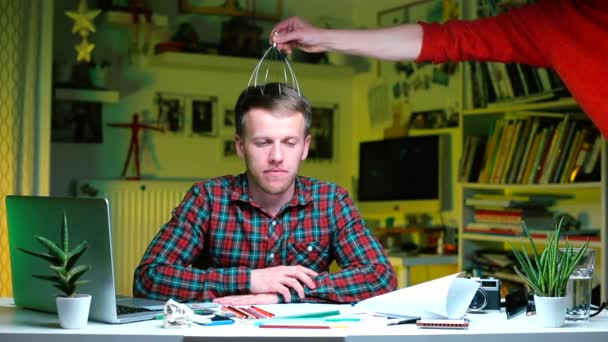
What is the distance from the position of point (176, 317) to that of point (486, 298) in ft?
2.43

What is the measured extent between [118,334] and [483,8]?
12.8ft

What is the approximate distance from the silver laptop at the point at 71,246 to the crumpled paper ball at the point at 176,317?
0.41 feet

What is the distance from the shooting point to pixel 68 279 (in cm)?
176

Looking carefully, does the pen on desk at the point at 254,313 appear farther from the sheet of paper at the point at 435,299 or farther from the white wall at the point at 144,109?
the white wall at the point at 144,109

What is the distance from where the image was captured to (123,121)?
5.83 metres

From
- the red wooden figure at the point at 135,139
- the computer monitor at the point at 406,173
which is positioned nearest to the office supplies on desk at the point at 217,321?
the computer monitor at the point at 406,173

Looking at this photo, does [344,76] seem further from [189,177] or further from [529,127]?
[529,127]

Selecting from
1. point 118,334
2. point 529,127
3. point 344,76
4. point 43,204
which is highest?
point 344,76

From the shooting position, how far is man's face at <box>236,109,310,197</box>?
2410mm

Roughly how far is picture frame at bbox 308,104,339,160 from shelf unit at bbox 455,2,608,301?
1514 millimetres

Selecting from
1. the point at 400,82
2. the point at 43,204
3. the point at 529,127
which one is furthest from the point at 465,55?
the point at 400,82

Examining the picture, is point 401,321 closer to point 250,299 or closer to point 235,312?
point 235,312

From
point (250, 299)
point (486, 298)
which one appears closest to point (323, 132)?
point (250, 299)

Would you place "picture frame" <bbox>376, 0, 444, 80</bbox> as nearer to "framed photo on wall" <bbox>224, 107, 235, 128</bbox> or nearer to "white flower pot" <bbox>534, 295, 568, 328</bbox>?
"framed photo on wall" <bbox>224, 107, 235, 128</bbox>
